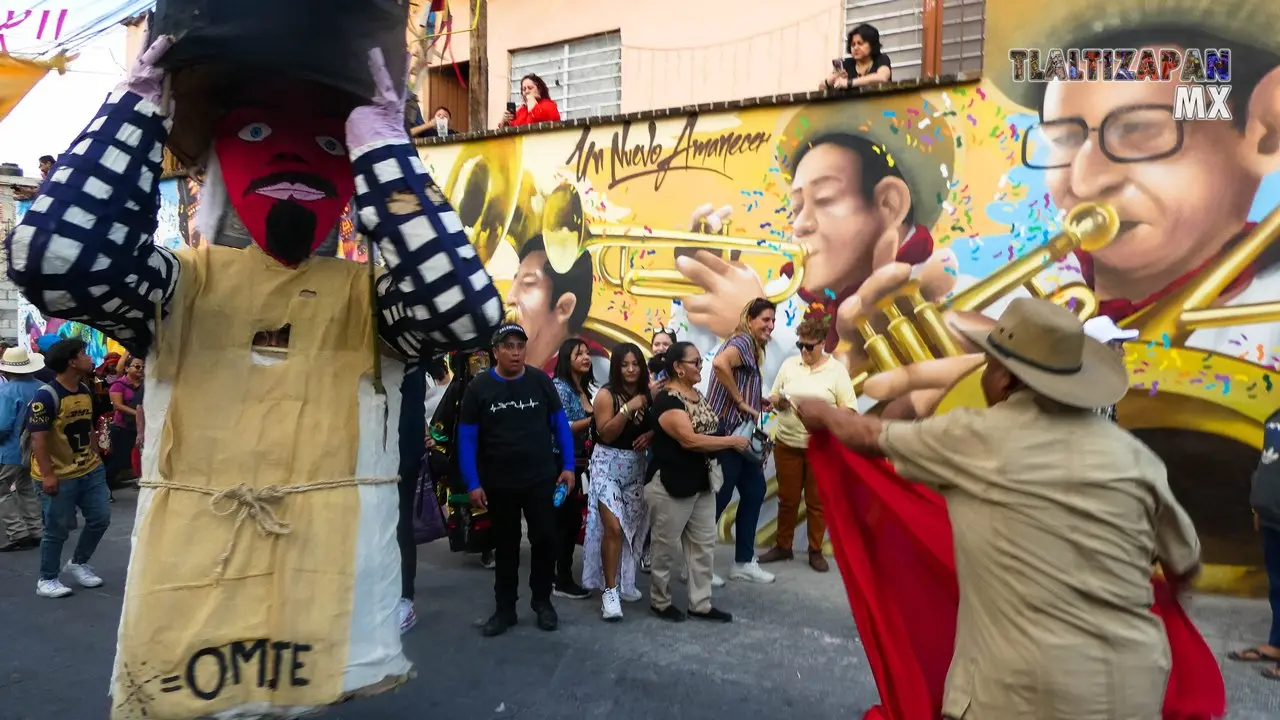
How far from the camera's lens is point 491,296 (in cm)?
245

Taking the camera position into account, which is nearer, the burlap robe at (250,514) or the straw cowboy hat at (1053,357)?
the straw cowboy hat at (1053,357)

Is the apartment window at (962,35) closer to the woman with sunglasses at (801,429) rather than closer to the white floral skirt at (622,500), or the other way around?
the woman with sunglasses at (801,429)

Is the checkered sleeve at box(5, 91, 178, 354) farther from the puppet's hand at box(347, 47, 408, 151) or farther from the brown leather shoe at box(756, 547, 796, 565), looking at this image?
the brown leather shoe at box(756, 547, 796, 565)

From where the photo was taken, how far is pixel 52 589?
569cm

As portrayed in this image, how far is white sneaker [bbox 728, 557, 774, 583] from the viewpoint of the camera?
20.1 ft

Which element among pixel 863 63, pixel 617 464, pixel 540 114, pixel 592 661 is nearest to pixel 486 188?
pixel 540 114

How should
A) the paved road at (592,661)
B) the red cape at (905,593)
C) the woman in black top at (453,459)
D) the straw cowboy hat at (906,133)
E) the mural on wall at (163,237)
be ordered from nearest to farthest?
the red cape at (905,593), the paved road at (592,661), the woman in black top at (453,459), the straw cowboy hat at (906,133), the mural on wall at (163,237)

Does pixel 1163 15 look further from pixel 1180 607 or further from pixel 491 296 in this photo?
pixel 491 296

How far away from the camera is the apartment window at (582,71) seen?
10.0 meters

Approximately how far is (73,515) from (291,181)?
456 cm

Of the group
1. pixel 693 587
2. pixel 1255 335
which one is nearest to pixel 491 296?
pixel 693 587

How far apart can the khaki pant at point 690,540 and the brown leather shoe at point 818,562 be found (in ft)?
4.39

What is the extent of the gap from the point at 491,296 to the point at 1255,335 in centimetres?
532

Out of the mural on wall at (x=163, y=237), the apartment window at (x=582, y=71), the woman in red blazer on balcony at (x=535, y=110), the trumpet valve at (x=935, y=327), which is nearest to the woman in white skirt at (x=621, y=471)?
the trumpet valve at (x=935, y=327)
